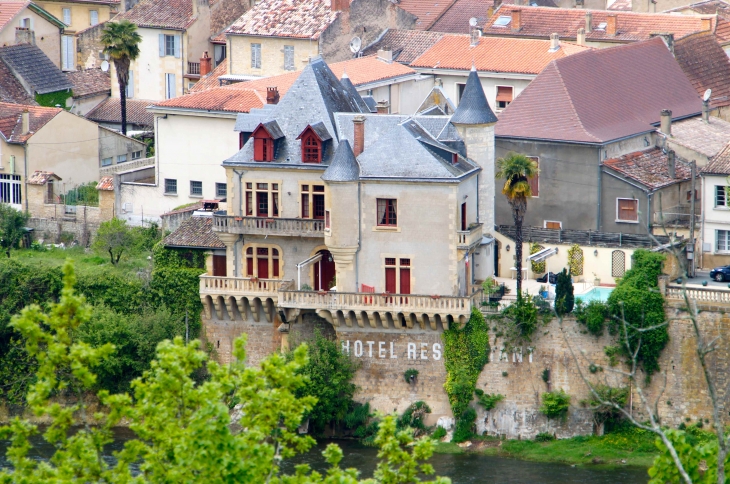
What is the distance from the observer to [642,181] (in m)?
78.8

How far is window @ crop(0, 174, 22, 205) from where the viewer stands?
87.2 metres

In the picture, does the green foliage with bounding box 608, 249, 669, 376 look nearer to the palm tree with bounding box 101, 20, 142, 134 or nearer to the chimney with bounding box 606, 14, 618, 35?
the chimney with bounding box 606, 14, 618, 35

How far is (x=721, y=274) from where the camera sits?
7375cm

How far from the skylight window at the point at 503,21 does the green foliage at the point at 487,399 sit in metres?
36.0

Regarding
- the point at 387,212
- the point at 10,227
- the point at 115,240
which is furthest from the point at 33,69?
the point at 387,212

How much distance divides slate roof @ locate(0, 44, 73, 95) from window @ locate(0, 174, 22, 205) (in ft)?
38.2

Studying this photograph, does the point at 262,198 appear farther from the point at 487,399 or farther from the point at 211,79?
the point at 211,79

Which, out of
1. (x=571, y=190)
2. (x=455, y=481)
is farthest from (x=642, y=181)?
(x=455, y=481)

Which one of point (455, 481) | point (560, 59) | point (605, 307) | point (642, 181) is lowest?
point (455, 481)

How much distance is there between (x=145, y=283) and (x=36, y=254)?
29.3ft

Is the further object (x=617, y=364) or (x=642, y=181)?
(x=642, y=181)

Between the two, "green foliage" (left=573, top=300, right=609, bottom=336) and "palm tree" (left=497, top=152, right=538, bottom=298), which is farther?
"palm tree" (left=497, top=152, right=538, bottom=298)

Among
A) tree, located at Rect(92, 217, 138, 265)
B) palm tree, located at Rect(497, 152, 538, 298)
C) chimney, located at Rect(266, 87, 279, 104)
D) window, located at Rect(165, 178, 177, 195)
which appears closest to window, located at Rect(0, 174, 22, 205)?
window, located at Rect(165, 178, 177, 195)

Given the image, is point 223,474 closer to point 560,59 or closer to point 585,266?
point 585,266
